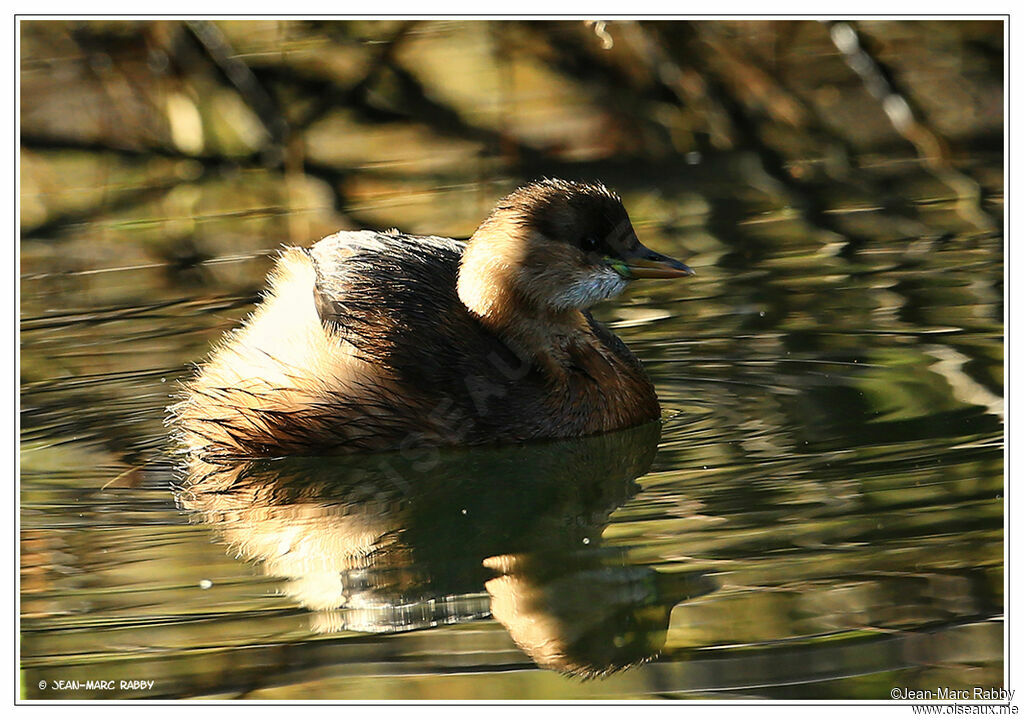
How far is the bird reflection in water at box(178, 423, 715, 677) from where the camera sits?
404 centimetres

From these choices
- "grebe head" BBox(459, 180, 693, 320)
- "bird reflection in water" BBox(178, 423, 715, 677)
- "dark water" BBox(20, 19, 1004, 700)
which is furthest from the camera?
"grebe head" BBox(459, 180, 693, 320)

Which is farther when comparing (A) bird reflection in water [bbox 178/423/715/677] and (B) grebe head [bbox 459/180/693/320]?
(B) grebe head [bbox 459/180/693/320]

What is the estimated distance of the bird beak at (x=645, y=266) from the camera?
19.1ft

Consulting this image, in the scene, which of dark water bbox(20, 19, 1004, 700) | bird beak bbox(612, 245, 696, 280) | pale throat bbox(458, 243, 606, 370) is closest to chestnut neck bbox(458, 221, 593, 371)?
pale throat bbox(458, 243, 606, 370)

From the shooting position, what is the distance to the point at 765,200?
948cm

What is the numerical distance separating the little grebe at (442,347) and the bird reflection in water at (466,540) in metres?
0.11

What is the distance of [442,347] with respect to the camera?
18.4 feet

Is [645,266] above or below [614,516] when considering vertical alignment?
above

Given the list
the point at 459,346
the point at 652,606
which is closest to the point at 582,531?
the point at 652,606

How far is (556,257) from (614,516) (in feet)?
4.43

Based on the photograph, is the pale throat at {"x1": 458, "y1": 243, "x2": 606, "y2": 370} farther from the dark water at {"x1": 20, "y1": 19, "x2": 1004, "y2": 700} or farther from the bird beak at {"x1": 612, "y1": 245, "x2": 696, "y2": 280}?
the dark water at {"x1": 20, "y1": 19, "x2": 1004, "y2": 700}

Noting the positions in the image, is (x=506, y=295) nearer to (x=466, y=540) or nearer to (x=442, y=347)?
(x=442, y=347)

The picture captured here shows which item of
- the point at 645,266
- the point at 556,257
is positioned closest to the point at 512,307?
the point at 556,257

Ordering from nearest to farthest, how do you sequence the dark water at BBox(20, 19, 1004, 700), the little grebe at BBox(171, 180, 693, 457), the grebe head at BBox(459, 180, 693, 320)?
the dark water at BBox(20, 19, 1004, 700) → the little grebe at BBox(171, 180, 693, 457) → the grebe head at BBox(459, 180, 693, 320)
